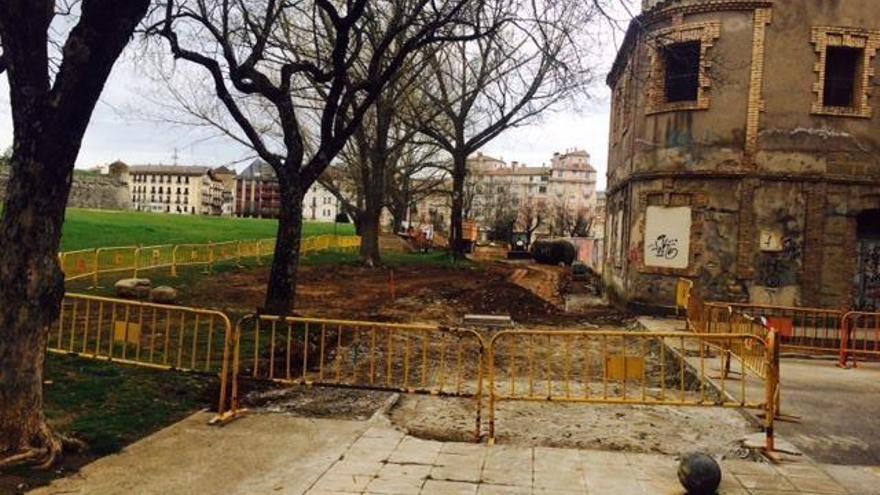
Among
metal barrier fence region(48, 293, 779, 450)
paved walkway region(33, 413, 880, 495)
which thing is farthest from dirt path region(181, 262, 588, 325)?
paved walkway region(33, 413, 880, 495)

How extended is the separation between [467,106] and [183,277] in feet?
61.5

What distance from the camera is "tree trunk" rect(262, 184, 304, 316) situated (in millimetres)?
14625

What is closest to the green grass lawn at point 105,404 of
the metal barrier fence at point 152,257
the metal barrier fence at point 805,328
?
the metal barrier fence at point 152,257

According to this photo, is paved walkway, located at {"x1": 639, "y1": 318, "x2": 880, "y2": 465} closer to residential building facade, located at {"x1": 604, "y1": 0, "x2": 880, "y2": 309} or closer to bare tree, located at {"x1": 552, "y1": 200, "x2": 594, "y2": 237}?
residential building facade, located at {"x1": 604, "y1": 0, "x2": 880, "y2": 309}

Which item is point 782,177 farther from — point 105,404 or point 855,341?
point 105,404

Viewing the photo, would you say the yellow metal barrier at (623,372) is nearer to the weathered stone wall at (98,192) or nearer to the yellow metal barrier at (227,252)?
the yellow metal barrier at (227,252)

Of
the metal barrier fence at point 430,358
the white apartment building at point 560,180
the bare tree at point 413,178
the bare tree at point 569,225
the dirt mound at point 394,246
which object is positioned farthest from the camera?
the white apartment building at point 560,180

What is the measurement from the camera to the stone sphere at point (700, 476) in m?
5.87

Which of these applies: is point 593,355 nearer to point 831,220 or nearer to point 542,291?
point 831,220

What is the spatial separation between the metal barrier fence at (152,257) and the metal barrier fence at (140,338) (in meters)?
1.91

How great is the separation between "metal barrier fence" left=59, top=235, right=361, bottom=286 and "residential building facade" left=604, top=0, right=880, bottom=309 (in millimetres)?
14346

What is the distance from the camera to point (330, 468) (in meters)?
6.31

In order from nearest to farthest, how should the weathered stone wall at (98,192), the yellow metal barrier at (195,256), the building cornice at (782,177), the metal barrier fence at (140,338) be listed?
the metal barrier fence at (140,338) → the building cornice at (782,177) → the yellow metal barrier at (195,256) → the weathered stone wall at (98,192)

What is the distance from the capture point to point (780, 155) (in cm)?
Result: 1773
